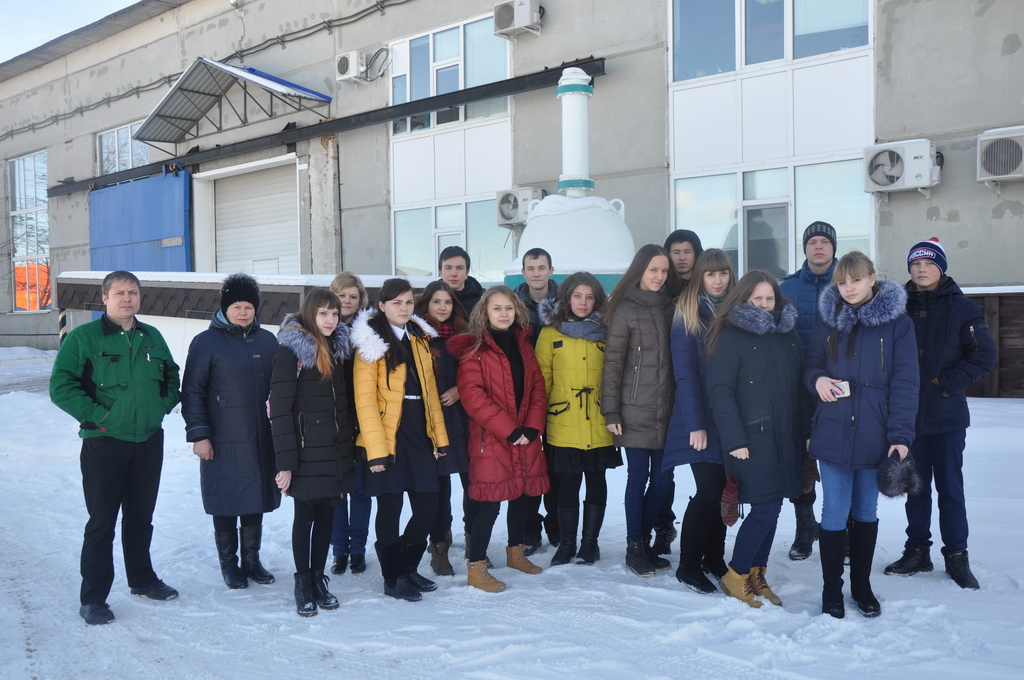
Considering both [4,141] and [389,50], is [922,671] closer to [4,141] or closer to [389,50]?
[389,50]

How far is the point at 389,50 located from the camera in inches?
540

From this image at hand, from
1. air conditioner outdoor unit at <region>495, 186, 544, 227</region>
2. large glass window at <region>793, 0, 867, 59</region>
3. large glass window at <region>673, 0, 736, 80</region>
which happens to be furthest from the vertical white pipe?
large glass window at <region>793, 0, 867, 59</region>

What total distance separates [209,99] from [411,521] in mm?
14822

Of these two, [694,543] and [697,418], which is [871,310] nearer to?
[697,418]

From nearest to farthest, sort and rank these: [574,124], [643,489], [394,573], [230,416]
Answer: [394,573], [230,416], [643,489], [574,124]

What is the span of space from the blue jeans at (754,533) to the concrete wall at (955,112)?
6221 millimetres

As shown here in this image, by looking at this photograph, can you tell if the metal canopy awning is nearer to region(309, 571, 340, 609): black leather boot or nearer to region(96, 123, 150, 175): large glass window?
region(96, 123, 150, 175): large glass window

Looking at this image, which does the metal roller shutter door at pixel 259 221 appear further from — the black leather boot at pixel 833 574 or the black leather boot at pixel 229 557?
the black leather boot at pixel 833 574

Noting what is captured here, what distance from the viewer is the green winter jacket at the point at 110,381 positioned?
367 centimetres

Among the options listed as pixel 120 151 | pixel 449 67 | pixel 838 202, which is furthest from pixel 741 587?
pixel 120 151

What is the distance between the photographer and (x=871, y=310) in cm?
344

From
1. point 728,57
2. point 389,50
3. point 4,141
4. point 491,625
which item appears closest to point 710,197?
point 728,57

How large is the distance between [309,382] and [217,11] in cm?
1519

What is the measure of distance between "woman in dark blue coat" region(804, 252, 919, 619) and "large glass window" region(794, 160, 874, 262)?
6143mm
